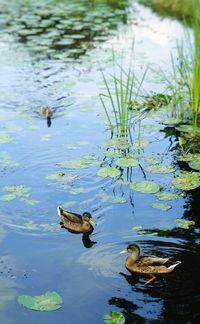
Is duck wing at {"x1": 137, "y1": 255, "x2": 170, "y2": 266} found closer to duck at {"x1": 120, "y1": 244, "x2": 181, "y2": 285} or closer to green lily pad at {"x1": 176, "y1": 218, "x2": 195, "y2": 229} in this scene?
duck at {"x1": 120, "y1": 244, "x2": 181, "y2": 285}

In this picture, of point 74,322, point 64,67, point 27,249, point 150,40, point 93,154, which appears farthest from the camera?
point 150,40

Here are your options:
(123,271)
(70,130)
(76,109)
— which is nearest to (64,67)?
(76,109)

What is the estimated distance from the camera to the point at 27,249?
4.36 metres

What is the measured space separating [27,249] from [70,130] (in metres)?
3.14

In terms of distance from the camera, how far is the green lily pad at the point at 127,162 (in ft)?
19.1

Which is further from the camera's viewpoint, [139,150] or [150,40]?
[150,40]

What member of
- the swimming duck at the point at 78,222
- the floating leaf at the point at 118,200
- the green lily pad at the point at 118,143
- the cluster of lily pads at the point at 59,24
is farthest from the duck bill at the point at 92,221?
the cluster of lily pads at the point at 59,24

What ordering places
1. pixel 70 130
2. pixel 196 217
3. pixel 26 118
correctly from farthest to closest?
pixel 26 118
pixel 70 130
pixel 196 217

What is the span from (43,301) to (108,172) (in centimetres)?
226

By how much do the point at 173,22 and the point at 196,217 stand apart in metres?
12.5

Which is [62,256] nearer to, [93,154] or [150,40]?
[93,154]

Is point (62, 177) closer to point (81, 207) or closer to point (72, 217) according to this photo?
point (81, 207)

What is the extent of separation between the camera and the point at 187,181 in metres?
5.43

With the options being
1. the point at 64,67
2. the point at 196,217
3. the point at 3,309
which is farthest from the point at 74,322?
the point at 64,67
